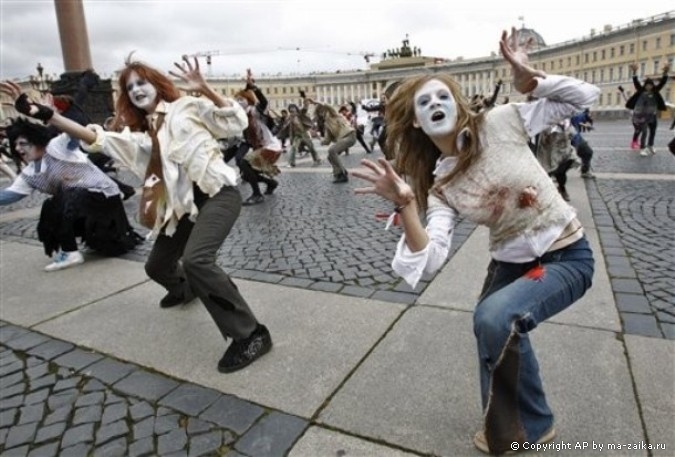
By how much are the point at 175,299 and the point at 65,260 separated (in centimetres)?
213

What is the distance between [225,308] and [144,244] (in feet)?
11.5

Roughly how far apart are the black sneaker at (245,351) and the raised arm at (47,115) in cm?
183

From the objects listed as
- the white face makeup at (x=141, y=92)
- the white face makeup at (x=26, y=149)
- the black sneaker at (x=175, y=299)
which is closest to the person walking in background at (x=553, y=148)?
the black sneaker at (x=175, y=299)

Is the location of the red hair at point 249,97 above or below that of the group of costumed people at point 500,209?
above

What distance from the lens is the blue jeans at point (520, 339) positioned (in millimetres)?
1833

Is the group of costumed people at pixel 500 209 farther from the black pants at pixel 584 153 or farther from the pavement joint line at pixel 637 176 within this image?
the pavement joint line at pixel 637 176

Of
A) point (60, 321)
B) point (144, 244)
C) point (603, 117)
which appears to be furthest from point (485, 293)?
point (603, 117)

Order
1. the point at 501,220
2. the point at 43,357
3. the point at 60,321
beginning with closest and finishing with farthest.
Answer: the point at 501,220
the point at 43,357
the point at 60,321

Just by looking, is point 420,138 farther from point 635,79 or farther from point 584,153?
point 635,79

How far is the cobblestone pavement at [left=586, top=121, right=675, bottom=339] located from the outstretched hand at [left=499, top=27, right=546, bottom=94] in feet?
5.98

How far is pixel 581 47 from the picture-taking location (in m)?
80.6

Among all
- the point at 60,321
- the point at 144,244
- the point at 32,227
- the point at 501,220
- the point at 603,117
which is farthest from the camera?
the point at 603,117

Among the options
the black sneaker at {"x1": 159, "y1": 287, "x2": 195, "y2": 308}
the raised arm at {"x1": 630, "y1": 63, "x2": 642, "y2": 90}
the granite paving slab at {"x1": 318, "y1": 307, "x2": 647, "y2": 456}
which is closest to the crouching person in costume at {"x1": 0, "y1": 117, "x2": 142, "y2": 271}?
the black sneaker at {"x1": 159, "y1": 287, "x2": 195, "y2": 308}

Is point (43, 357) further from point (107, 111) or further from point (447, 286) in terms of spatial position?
point (107, 111)
